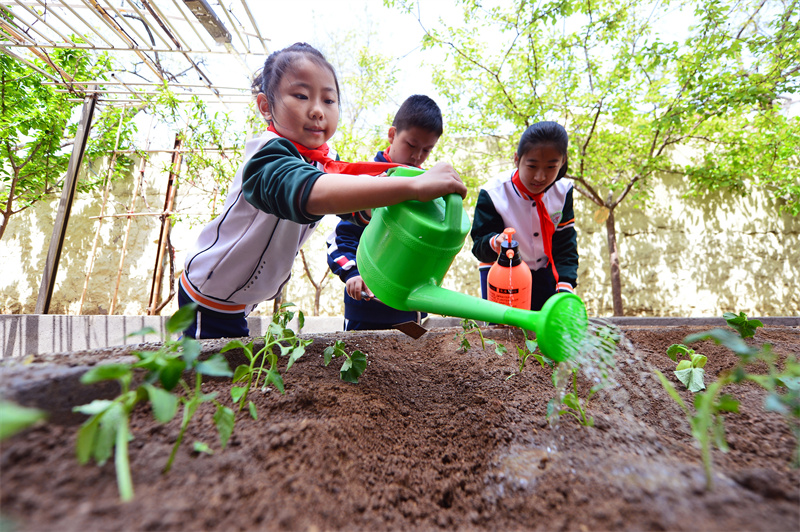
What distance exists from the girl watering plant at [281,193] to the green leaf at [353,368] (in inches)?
14.1

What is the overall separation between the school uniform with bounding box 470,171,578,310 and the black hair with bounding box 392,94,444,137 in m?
0.53

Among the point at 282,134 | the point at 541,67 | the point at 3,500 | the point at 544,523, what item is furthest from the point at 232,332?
the point at 541,67

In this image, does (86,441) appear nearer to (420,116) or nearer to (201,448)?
(201,448)

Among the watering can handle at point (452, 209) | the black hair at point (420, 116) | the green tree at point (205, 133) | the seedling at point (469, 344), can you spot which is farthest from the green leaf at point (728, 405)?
the green tree at point (205, 133)

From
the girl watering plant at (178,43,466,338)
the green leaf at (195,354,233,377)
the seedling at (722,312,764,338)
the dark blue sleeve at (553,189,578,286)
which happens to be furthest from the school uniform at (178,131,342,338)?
the seedling at (722,312,764,338)

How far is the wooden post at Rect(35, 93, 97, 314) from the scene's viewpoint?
282 cm

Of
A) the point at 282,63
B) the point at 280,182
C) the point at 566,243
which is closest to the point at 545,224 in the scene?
the point at 566,243

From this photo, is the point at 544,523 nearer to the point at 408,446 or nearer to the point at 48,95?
the point at 408,446

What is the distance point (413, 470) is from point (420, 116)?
1.45 meters

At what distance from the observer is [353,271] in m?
1.71

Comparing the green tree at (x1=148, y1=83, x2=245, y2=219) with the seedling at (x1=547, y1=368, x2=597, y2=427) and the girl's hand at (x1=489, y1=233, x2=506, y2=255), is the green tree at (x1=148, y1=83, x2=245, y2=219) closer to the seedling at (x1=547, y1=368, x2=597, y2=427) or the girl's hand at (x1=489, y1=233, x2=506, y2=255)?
the girl's hand at (x1=489, y1=233, x2=506, y2=255)

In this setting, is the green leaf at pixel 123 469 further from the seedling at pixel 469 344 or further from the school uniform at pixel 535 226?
the school uniform at pixel 535 226

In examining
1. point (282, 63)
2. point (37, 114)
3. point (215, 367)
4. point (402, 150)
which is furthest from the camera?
point (37, 114)

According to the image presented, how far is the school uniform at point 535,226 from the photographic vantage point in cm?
205
